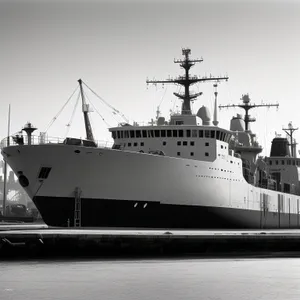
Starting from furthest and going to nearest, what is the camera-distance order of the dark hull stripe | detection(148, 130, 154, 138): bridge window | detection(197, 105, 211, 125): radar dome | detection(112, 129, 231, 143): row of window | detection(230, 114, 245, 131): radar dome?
1. detection(230, 114, 245, 131): radar dome
2. detection(197, 105, 211, 125): radar dome
3. detection(148, 130, 154, 138): bridge window
4. detection(112, 129, 231, 143): row of window
5. the dark hull stripe

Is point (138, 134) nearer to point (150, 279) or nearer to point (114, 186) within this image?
point (114, 186)

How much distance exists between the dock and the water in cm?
172

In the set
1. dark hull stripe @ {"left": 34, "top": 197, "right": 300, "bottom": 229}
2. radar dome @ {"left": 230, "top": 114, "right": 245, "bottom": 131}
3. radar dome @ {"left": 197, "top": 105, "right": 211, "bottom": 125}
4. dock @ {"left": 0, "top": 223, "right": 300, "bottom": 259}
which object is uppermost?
radar dome @ {"left": 230, "top": 114, "right": 245, "bottom": 131}

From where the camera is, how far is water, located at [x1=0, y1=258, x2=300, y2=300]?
57.1 feet

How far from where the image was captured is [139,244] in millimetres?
28719

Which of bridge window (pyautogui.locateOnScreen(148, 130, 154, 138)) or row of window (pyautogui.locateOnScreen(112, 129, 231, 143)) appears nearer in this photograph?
row of window (pyautogui.locateOnScreen(112, 129, 231, 143))

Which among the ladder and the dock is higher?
the ladder

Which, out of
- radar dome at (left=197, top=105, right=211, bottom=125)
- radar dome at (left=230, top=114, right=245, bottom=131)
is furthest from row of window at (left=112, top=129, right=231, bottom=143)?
radar dome at (left=230, top=114, right=245, bottom=131)

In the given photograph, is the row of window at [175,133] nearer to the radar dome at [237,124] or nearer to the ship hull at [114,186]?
the ship hull at [114,186]

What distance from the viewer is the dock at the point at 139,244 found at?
89.8ft

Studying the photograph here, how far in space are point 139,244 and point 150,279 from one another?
26.9 ft

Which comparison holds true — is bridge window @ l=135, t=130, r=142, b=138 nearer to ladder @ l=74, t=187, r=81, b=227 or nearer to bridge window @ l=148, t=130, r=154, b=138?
bridge window @ l=148, t=130, r=154, b=138

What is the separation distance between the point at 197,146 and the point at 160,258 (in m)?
21.5

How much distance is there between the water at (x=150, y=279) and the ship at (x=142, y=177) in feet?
53.5
